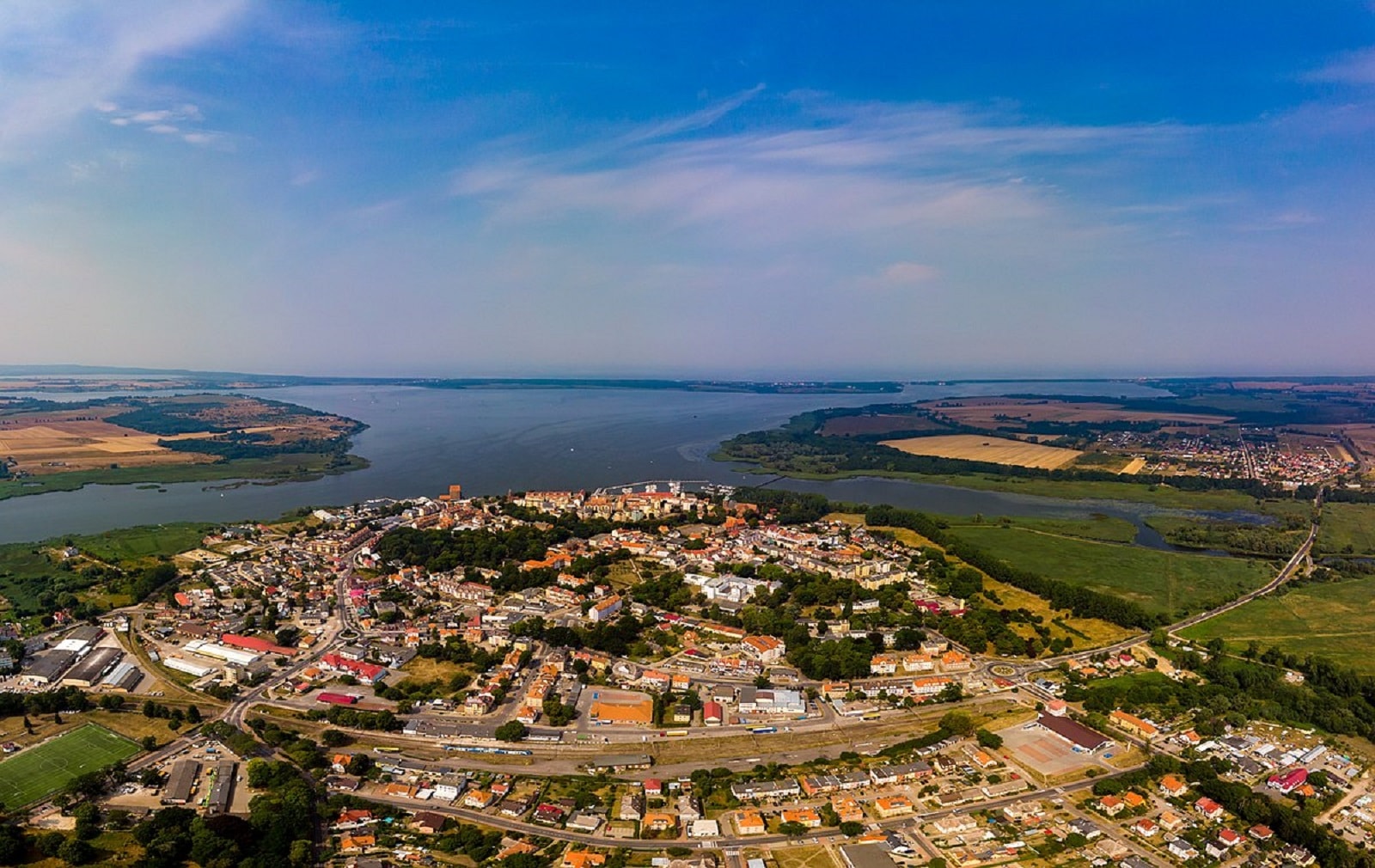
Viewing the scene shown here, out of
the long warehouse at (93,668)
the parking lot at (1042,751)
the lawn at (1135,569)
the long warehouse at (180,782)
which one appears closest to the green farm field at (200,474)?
the long warehouse at (93,668)

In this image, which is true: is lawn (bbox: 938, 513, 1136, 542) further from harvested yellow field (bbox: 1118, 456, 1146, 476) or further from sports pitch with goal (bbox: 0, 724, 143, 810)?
sports pitch with goal (bbox: 0, 724, 143, 810)

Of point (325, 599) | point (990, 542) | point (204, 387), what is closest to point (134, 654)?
point (325, 599)

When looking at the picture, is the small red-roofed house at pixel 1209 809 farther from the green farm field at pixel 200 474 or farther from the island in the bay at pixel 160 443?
the island in the bay at pixel 160 443

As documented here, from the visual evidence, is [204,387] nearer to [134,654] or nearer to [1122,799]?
[134,654]

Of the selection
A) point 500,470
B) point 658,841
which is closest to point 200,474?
point 500,470

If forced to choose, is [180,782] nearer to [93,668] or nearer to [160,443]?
[93,668]

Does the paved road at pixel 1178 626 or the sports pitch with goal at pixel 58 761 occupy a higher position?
the paved road at pixel 1178 626
